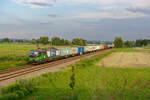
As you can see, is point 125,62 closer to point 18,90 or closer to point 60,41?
point 18,90

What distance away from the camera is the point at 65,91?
13.5 metres

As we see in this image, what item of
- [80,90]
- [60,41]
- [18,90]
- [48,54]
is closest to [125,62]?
[48,54]

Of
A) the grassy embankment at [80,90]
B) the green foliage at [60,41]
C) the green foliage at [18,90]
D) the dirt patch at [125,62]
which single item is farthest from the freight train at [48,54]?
the green foliage at [60,41]

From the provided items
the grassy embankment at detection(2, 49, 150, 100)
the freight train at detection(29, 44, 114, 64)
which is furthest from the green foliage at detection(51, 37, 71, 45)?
the grassy embankment at detection(2, 49, 150, 100)

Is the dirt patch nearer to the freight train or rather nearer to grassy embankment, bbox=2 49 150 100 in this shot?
the freight train

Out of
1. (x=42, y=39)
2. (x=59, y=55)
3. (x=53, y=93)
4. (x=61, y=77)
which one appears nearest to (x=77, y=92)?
(x=53, y=93)

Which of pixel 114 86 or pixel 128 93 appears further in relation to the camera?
pixel 114 86

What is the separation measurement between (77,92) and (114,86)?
4.21 m

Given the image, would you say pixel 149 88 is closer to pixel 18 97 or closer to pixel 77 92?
pixel 77 92

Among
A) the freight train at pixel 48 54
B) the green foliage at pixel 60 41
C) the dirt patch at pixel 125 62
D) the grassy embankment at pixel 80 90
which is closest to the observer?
the grassy embankment at pixel 80 90

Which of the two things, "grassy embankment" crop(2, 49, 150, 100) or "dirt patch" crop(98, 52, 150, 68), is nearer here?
"grassy embankment" crop(2, 49, 150, 100)

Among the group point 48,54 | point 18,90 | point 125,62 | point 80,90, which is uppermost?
point 48,54

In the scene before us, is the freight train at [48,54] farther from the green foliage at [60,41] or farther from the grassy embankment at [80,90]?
the green foliage at [60,41]

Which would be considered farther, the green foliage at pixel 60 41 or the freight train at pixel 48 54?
the green foliage at pixel 60 41
